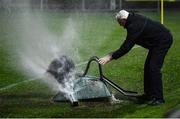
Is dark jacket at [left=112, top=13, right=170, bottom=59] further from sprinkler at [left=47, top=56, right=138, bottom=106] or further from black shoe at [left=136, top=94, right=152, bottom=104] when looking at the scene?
black shoe at [left=136, top=94, right=152, bottom=104]

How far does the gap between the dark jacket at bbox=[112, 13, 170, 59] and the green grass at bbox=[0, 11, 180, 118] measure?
111 cm

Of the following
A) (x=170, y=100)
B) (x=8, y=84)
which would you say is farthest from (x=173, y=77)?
(x=8, y=84)

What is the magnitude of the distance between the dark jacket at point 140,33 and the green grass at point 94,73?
1111mm

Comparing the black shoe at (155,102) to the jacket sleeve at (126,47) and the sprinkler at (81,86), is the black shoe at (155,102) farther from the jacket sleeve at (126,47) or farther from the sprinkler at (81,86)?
the jacket sleeve at (126,47)

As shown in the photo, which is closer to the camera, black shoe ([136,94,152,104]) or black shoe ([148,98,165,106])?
black shoe ([148,98,165,106])

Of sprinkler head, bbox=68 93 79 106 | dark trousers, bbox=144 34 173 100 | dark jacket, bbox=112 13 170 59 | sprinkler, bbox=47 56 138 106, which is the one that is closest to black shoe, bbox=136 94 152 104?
dark trousers, bbox=144 34 173 100

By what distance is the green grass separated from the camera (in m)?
11.7

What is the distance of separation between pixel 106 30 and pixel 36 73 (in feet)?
38.3

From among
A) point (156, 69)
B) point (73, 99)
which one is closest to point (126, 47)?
point (156, 69)

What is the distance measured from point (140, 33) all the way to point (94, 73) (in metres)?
3.97

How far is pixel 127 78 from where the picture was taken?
50.2 ft

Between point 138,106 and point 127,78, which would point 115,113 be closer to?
point 138,106

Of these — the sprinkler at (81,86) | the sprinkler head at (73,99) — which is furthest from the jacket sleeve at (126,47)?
the sprinkler head at (73,99)

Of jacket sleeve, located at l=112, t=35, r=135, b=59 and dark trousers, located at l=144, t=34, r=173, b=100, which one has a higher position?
jacket sleeve, located at l=112, t=35, r=135, b=59
